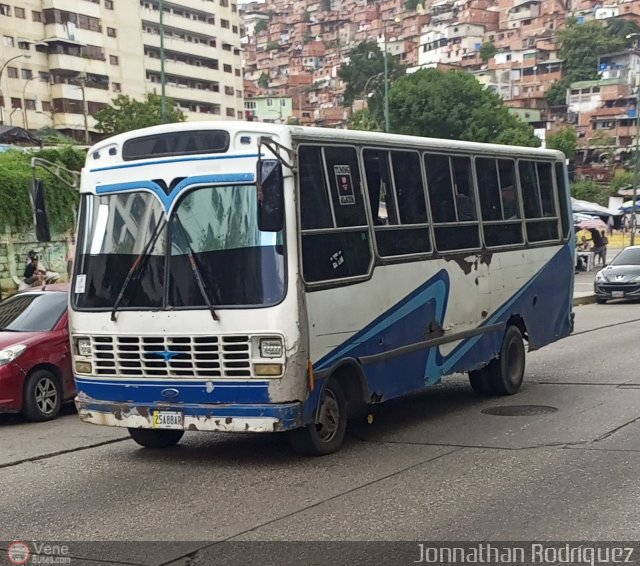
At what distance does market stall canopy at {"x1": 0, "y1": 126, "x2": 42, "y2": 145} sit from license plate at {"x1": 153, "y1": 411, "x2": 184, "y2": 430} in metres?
31.3

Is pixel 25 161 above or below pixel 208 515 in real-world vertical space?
above

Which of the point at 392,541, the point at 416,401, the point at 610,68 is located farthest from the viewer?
the point at 610,68

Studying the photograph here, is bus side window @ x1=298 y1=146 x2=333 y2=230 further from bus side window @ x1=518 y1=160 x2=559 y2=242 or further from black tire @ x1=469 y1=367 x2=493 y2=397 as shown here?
bus side window @ x1=518 y1=160 x2=559 y2=242

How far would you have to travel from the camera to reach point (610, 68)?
123 metres

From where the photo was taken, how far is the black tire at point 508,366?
36.1ft

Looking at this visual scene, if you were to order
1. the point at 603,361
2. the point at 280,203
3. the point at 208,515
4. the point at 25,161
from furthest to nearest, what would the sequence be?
the point at 25,161
the point at 603,361
the point at 280,203
the point at 208,515

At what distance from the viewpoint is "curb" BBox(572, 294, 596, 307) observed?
85.6 ft

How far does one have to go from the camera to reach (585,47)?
5138 inches

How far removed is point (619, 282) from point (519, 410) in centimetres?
1654

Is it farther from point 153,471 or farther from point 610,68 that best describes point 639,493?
point 610,68

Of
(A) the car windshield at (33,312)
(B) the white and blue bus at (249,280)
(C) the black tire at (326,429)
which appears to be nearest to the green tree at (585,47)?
(A) the car windshield at (33,312)

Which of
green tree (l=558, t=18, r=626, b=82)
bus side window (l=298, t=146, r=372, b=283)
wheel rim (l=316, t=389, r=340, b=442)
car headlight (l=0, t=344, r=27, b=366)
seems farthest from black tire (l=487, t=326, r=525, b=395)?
green tree (l=558, t=18, r=626, b=82)

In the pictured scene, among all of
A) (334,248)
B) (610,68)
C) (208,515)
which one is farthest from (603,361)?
(610,68)

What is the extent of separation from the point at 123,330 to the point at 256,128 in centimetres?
210
